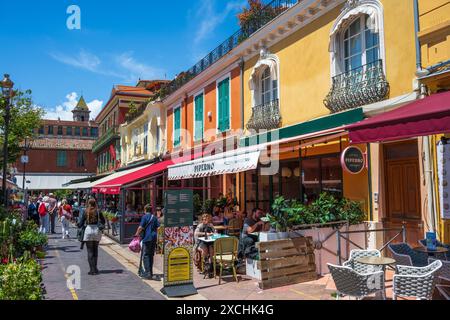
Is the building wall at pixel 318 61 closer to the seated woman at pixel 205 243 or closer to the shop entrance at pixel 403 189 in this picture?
the shop entrance at pixel 403 189

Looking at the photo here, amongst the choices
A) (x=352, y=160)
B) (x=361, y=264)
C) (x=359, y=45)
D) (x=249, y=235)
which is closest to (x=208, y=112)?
(x=359, y=45)

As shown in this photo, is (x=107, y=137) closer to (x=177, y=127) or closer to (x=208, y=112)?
(x=177, y=127)

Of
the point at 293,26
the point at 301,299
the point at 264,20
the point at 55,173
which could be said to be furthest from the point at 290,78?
the point at 55,173

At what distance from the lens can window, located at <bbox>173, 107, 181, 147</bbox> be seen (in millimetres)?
19859

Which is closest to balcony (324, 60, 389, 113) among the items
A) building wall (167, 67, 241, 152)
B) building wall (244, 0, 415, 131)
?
building wall (244, 0, 415, 131)

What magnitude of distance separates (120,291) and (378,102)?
6.61m

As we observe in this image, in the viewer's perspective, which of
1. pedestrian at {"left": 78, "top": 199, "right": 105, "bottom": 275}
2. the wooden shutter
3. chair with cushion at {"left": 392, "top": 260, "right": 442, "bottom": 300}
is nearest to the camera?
chair with cushion at {"left": 392, "top": 260, "right": 442, "bottom": 300}

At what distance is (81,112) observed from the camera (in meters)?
94.1

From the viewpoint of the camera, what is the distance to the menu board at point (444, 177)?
6879 mm

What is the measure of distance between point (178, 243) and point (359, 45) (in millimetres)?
A: 6463

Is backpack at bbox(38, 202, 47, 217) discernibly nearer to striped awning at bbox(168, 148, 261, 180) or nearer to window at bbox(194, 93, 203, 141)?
striped awning at bbox(168, 148, 261, 180)

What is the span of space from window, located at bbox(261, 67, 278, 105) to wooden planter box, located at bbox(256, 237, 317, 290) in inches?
252

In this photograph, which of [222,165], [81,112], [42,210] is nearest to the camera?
[222,165]

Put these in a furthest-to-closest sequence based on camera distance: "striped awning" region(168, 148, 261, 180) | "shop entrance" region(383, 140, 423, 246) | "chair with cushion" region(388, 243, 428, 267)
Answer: "striped awning" region(168, 148, 261, 180)
"shop entrance" region(383, 140, 423, 246)
"chair with cushion" region(388, 243, 428, 267)
